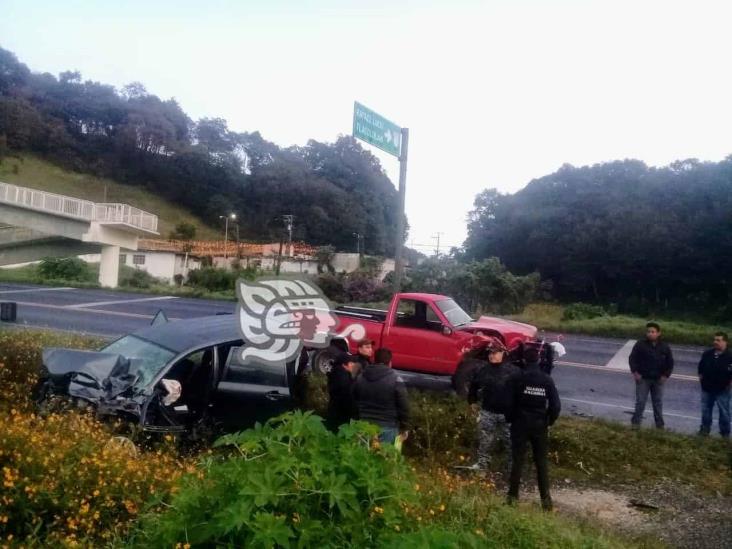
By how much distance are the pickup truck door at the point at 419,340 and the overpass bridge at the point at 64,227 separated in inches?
995

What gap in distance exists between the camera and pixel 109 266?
34062 millimetres

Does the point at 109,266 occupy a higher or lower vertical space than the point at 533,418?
higher

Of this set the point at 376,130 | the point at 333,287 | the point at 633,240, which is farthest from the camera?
the point at 633,240

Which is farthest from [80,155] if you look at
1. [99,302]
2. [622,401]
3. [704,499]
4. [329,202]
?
[704,499]

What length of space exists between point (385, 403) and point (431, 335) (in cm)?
452

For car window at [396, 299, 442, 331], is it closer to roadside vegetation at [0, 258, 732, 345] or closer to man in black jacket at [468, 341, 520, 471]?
man in black jacket at [468, 341, 520, 471]

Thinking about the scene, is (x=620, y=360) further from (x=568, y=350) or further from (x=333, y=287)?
(x=333, y=287)

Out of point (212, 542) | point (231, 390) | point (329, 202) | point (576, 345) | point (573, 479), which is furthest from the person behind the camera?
point (329, 202)

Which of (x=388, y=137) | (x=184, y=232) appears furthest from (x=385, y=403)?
(x=184, y=232)

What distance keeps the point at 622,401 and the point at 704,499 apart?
5227mm

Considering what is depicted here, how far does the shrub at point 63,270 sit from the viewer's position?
37.6m

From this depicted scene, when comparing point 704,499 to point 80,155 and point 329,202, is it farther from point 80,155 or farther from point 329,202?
point 80,155

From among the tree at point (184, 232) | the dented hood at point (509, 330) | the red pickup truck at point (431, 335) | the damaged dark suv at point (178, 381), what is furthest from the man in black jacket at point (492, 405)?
the tree at point (184, 232)

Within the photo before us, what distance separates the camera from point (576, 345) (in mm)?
20609
